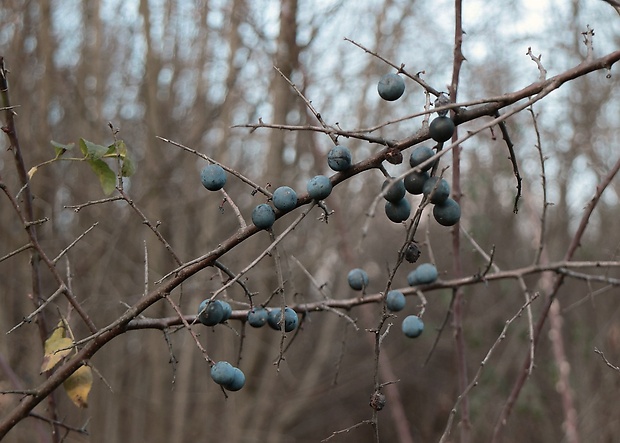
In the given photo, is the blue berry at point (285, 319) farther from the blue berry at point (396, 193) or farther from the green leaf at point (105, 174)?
the green leaf at point (105, 174)

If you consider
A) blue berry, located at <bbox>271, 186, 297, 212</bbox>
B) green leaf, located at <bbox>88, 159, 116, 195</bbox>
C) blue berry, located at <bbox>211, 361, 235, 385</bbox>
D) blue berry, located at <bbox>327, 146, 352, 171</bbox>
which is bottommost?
blue berry, located at <bbox>211, 361, 235, 385</bbox>

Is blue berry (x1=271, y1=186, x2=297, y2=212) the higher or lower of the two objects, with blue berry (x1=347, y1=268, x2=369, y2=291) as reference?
lower

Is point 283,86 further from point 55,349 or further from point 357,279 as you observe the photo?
point 55,349

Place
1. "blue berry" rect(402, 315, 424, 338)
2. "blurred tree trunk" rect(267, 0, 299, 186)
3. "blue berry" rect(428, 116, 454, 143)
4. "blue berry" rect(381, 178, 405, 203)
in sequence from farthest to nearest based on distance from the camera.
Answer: "blurred tree trunk" rect(267, 0, 299, 186), "blue berry" rect(402, 315, 424, 338), "blue berry" rect(381, 178, 405, 203), "blue berry" rect(428, 116, 454, 143)

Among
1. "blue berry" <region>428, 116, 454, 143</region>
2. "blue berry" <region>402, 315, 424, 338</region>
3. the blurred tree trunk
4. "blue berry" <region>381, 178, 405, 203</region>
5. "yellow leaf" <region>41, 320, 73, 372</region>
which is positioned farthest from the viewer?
the blurred tree trunk

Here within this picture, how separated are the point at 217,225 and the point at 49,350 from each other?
5.56 m

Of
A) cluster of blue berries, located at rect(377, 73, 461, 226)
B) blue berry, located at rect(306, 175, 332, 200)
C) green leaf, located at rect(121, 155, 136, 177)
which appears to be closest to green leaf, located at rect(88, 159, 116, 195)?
green leaf, located at rect(121, 155, 136, 177)

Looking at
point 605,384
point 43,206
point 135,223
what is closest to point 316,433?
point 605,384

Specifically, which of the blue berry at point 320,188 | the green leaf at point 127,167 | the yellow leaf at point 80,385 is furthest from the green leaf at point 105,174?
the blue berry at point 320,188

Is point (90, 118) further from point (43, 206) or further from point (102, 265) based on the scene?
point (102, 265)

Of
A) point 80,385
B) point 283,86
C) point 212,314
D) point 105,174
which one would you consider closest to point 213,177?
point 212,314

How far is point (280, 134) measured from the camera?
6566 millimetres

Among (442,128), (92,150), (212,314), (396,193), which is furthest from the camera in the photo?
(92,150)

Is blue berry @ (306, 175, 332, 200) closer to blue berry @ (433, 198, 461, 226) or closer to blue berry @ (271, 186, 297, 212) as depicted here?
blue berry @ (271, 186, 297, 212)
